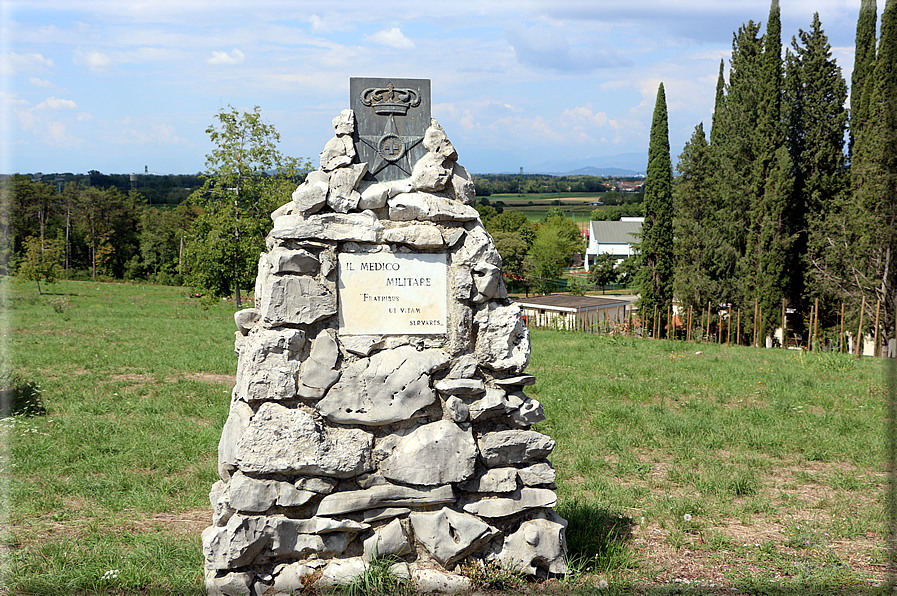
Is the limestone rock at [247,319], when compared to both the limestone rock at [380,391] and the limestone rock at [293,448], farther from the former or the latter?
the limestone rock at [380,391]

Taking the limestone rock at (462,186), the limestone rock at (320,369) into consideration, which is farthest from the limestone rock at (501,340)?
the limestone rock at (320,369)

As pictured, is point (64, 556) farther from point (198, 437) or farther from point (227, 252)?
point (227, 252)

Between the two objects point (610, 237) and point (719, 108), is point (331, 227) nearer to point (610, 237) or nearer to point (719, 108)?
point (719, 108)

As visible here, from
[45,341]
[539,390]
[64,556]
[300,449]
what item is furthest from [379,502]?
[45,341]

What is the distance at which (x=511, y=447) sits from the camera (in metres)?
4.53

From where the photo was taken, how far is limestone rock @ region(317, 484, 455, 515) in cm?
420

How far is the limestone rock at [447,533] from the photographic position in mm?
4281

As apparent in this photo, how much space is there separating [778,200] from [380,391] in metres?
23.7

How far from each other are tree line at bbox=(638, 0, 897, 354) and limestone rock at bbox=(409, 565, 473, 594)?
20489mm

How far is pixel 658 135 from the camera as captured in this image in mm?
27125

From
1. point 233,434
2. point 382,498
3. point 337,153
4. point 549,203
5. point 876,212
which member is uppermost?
point 549,203

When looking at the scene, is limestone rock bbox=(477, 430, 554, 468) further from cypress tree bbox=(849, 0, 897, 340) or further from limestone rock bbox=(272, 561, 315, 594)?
cypress tree bbox=(849, 0, 897, 340)

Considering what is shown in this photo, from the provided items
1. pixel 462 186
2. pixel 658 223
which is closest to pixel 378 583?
pixel 462 186

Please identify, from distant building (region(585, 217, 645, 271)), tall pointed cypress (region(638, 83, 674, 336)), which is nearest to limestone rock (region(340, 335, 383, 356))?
tall pointed cypress (region(638, 83, 674, 336))
